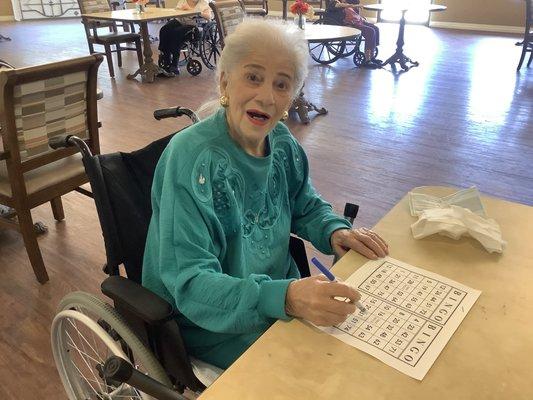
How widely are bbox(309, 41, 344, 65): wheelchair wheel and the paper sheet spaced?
20.4ft

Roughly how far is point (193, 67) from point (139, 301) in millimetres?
5570

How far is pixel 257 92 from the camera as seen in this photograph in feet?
3.42

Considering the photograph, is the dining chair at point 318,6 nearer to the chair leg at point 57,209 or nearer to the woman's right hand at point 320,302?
the chair leg at point 57,209

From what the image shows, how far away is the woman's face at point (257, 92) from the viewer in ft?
3.39

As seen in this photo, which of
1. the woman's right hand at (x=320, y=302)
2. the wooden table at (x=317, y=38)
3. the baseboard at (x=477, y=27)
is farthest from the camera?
the baseboard at (x=477, y=27)

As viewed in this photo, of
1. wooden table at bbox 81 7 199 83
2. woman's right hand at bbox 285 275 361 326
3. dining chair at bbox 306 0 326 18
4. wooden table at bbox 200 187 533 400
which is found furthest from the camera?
dining chair at bbox 306 0 326 18

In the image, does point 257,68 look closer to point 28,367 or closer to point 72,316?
point 72,316

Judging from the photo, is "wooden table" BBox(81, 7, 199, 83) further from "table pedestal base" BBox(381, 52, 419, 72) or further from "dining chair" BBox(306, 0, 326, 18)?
"table pedestal base" BBox(381, 52, 419, 72)

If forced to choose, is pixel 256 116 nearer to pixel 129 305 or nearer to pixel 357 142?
pixel 129 305

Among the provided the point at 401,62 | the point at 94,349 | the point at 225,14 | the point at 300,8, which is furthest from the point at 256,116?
the point at 401,62

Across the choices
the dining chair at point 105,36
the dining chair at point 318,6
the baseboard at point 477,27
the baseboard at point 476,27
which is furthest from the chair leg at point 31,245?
the baseboard at point 477,27

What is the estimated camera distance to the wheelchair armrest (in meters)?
0.93

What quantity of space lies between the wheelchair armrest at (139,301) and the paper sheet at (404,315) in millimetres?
344

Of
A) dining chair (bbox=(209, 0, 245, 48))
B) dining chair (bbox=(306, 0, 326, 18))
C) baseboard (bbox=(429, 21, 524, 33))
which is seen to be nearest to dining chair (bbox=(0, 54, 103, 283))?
dining chair (bbox=(209, 0, 245, 48))
